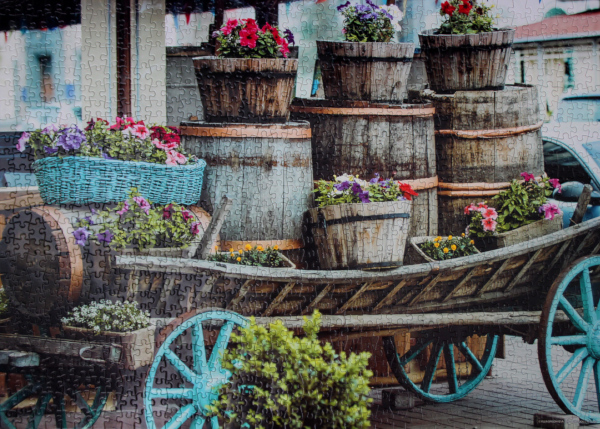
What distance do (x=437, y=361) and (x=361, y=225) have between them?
183 centimetres

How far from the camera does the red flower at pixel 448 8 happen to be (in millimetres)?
5086

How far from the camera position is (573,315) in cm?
486

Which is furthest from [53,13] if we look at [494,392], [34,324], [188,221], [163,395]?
[494,392]

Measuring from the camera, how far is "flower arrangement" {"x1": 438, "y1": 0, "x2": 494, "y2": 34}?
5078mm

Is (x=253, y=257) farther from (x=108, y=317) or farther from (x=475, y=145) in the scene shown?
(x=475, y=145)

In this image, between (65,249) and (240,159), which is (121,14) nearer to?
(240,159)

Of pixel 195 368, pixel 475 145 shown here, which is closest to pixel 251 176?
pixel 195 368

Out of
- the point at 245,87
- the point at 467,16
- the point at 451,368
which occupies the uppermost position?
the point at 467,16

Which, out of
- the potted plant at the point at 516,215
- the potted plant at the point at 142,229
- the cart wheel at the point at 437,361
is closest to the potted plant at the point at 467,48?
the potted plant at the point at 516,215

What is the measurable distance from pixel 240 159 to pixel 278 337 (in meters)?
1.19

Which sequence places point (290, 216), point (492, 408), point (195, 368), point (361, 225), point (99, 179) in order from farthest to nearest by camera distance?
point (492, 408), point (290, 216), point (361, 225), point (99, 179), point (195, 368)

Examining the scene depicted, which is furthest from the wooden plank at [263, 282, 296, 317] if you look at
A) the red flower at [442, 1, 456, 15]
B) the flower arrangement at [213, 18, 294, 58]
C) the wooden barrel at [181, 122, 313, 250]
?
the red flower at [442, 1, 456, 15]

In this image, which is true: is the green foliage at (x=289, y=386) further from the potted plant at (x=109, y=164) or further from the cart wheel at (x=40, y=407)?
the potted plant at (x=109, y=164)

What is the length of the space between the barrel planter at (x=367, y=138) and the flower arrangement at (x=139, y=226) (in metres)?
1.15
